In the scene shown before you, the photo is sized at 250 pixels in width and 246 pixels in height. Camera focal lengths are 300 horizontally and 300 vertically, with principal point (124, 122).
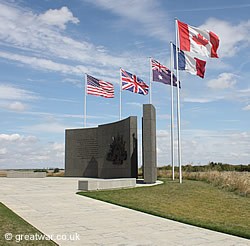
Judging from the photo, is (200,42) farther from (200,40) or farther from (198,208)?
(198,208)

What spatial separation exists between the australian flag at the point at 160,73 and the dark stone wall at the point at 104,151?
147 inches

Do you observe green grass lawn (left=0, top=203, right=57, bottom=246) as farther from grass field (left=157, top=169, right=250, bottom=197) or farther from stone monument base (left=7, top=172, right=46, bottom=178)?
stone monument base (left=7, top=172, right=46, bottom=178)

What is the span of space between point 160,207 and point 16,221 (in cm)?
470

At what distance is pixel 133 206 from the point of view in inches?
382

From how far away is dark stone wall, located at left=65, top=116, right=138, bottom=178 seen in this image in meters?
23.0

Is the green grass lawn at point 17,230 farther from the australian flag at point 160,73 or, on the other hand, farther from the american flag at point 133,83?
the american flag at point 133,83

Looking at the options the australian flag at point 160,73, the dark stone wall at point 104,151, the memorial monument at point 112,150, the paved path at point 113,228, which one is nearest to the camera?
the paved path at point 113,228

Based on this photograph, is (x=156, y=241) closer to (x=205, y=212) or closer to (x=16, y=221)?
(x=16, y=221)

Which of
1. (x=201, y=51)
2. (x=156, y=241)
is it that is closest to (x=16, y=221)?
(x=156, y=241)

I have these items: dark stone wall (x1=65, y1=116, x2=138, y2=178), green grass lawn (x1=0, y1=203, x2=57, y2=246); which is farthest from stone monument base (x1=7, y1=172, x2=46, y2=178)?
green grass lawn (x1=0, y1=203, x2=57, y2=246)

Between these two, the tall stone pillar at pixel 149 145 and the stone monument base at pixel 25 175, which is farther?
the stone monument base at pixel 25 175

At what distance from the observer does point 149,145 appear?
19391 mm

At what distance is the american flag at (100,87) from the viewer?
2733 centimetres

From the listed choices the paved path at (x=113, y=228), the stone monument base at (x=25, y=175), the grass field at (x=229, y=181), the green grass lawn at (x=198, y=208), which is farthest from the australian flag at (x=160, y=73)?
the stone monument base at (x=25, y=175)
